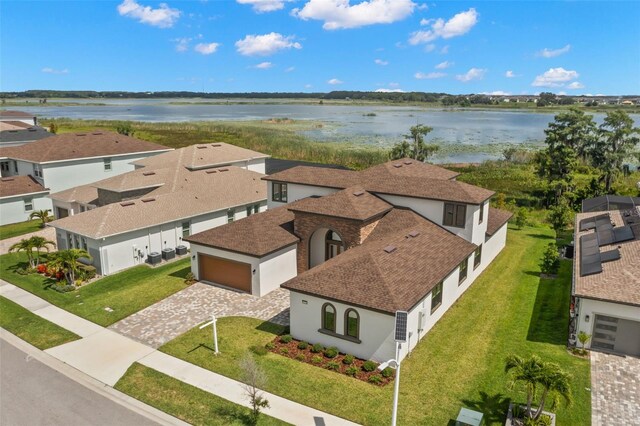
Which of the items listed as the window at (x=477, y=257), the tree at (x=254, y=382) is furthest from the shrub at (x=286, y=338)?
the window at (x=477, y=257)

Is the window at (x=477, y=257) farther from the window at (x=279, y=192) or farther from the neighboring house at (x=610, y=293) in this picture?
the window at (x=279, y=192)

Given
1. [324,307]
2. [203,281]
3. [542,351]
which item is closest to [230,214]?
[203,281]

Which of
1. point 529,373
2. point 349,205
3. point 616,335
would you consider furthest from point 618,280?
point 349,205

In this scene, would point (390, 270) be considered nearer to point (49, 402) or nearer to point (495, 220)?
point (49, 402)

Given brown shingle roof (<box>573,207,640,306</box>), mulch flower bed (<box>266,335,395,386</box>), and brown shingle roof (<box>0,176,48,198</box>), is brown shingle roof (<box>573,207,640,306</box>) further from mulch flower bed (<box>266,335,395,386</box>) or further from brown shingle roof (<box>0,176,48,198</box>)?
brown shingle roof (<box>0,176,48,198</box>)


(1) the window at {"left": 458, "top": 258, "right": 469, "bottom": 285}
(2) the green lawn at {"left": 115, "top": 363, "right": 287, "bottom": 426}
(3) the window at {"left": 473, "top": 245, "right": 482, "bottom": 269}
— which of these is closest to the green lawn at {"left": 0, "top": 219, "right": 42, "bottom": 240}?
(2) the green lawn at {"left": 115, "top": 363, "right": 287, "bottom": 426}

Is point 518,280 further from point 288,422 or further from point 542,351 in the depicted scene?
point 288,422

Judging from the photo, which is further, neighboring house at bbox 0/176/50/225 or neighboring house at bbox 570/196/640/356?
neighboring house at bbox 0/176/50/225
